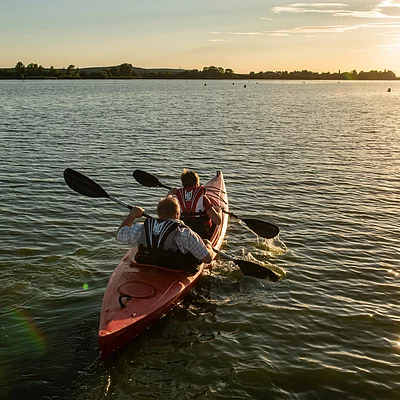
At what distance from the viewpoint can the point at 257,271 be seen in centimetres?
776

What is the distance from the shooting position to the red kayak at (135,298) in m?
5.83

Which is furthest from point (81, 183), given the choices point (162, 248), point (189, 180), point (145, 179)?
point (162, 248)

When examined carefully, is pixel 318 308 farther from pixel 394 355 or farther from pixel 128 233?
pixel 128 233

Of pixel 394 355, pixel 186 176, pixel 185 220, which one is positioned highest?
pixel 186 176

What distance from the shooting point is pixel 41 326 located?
21.7ft

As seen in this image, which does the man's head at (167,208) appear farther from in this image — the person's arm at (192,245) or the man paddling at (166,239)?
the person's arm at (192,245)

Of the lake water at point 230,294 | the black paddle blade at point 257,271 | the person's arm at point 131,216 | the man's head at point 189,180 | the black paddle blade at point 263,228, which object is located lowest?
the lake water at point 230,294

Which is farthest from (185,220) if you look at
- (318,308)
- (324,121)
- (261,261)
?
(324,121)

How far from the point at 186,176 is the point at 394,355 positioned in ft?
14.2

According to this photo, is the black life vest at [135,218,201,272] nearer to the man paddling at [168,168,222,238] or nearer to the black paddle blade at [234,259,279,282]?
the black paddle blade at [234,259,279,282]

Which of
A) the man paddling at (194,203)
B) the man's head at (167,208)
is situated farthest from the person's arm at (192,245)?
the man paddling at (194,203)

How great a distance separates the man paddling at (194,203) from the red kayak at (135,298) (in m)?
1.09

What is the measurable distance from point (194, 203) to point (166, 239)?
1.99 m

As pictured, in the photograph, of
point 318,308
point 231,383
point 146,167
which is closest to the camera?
point 231,383
